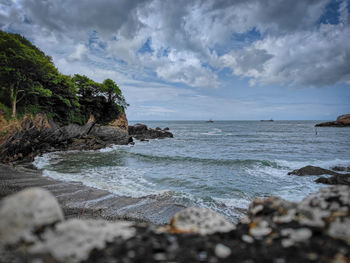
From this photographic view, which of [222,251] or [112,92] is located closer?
[222,251]

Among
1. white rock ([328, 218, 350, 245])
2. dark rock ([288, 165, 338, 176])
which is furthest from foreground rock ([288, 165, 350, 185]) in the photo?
white rock ([328, 218, 350, 245])

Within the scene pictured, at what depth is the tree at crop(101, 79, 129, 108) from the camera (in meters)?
30.4

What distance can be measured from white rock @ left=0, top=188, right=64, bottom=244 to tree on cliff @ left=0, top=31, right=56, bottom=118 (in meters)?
17.6

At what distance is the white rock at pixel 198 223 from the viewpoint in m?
2.21

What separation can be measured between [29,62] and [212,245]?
20.3 meters

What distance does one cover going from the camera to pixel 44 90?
1764 centimetres

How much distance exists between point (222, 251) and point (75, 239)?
56.2 inches

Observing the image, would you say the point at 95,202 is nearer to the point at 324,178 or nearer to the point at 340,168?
the point at 324,178

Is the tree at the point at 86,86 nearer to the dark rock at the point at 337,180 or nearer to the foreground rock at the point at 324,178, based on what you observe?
the foreground rock at the point at 324,178

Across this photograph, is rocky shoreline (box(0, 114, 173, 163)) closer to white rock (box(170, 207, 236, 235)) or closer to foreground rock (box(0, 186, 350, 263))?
foreground rock (box(0, 186, 350, 263))

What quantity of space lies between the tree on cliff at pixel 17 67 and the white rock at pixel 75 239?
1805 cm

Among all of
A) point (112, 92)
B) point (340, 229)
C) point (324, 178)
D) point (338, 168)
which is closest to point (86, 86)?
point (112, 92)

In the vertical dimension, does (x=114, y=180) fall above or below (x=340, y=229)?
below

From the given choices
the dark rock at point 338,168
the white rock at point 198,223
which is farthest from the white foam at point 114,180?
the dark rock at point 338,168
